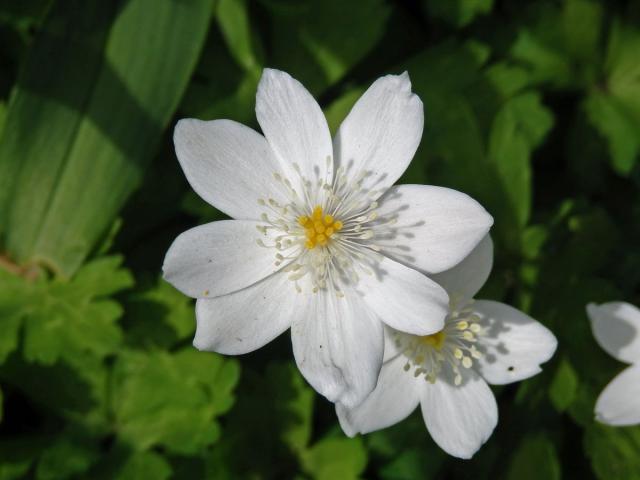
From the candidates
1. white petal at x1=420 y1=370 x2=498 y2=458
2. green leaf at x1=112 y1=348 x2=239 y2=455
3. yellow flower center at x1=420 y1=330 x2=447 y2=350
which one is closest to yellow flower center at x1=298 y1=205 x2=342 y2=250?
yellow flower center at x1=420 y1=330 x2=447 y2=350

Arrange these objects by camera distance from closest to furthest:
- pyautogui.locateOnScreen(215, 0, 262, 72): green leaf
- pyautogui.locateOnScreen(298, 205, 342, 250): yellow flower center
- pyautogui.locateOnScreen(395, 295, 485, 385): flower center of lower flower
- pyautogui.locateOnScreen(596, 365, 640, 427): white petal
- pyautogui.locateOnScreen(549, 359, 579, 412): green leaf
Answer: pyautogui.locateOnScreen(298, 205, 342, 250): yellow flower center
pyautogui.locateOnScreen(395, 295, 485, 385): flower center of lower flower
pyautogui.locateOnScreen(596, 365, 640, 427): white petal
pyautogui.locateOnScreen(549, 359, 579, 412): green leaf
pyautogui.locateOnScreen(215, 0, 262, 72): green leaf

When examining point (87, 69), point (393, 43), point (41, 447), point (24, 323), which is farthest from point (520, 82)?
point (41, 447)

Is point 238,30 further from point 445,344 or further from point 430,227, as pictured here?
point 445,344

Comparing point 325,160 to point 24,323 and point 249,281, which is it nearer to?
point 249,281

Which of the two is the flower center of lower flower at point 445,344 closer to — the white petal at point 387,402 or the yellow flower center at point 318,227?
the white petal at point 387,402

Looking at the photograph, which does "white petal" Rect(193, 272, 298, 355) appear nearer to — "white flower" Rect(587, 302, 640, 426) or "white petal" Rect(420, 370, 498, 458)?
"white petal" Rect(420, 370, 498, 458)

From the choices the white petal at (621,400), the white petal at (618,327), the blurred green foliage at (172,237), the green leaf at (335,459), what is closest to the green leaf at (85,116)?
the blurred green foliage at (172,237)
